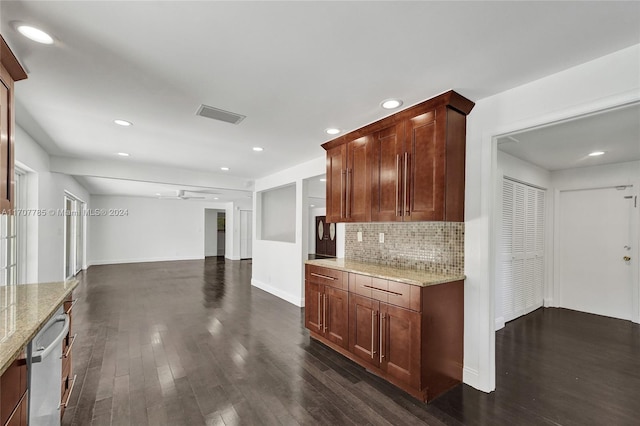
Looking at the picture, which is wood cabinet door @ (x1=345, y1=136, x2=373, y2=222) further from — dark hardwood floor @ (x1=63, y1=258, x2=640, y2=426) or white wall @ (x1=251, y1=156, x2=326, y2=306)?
dark hardwood floor @ (x1=63, y1=258, x2=640, y2=426)

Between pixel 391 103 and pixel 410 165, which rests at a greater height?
pixel 391 103

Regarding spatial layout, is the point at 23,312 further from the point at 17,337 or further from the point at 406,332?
the point at 406,332

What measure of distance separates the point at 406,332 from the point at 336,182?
6.02 feet

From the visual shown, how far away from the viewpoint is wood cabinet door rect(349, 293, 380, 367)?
2625 mm

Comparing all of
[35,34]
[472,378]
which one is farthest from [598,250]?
[35,34]

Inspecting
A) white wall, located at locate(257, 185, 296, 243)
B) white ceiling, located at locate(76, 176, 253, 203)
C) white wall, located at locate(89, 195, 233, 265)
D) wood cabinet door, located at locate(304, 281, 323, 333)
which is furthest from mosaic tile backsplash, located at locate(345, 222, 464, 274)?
white wall, located at locate(89, 195, 233, 265)

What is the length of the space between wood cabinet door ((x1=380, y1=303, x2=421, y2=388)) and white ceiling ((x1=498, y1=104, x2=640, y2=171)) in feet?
5.58

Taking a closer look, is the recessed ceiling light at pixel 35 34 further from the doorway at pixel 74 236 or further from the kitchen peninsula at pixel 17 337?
the doorway at pixel 74 236

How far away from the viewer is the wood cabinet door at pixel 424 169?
2410 mm

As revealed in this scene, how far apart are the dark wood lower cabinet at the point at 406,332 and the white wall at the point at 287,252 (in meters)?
2.16

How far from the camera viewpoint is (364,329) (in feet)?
8.98

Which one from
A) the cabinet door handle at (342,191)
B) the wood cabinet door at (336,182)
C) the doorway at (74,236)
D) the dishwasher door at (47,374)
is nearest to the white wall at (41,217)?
the doorway at (74,236)

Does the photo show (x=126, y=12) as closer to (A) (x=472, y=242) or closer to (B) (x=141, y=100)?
(B) (x=141, y=100)

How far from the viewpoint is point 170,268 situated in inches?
349
